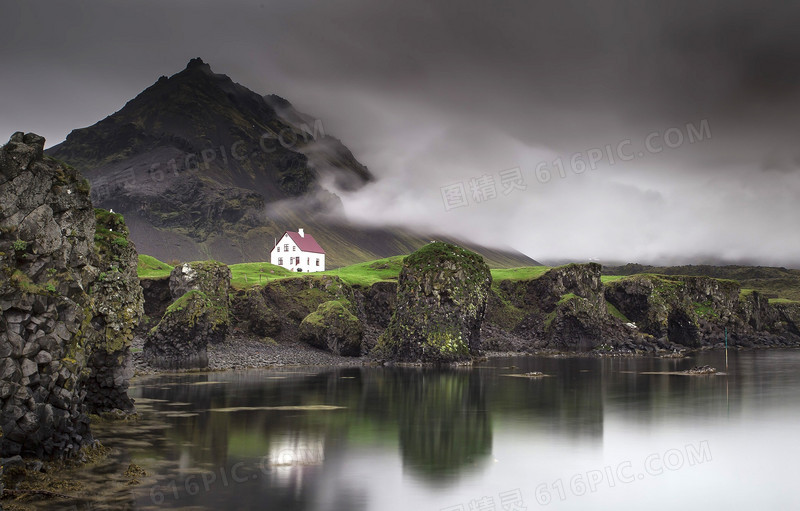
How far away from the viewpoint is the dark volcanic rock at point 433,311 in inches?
3374

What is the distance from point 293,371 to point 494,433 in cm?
3885

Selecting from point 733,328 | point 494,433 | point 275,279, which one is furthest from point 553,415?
point 733,328

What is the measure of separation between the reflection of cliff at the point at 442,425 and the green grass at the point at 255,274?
45703 mm

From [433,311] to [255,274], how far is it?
141 ft

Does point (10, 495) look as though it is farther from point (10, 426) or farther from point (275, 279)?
point (275, 279)

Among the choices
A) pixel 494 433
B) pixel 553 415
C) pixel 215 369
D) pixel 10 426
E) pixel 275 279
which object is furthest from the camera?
pixel 275 279

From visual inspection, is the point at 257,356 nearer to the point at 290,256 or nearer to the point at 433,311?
the point at 433,311

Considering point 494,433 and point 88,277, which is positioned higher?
point 88,277

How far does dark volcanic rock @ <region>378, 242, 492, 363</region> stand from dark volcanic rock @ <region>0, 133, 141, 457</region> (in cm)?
6090

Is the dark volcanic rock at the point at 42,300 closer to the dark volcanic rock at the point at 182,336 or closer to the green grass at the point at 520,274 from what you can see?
the dark volcanic rock at the point at 182,336

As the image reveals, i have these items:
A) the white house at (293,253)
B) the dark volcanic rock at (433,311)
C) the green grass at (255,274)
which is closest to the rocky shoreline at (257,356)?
the dark volcanic rock at (433,311)

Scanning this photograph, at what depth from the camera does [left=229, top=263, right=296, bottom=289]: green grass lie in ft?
344

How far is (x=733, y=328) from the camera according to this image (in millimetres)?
154625

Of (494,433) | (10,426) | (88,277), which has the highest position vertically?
(88,277)
